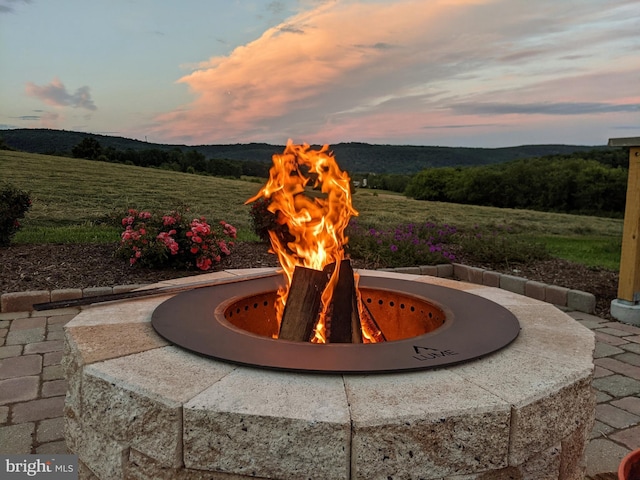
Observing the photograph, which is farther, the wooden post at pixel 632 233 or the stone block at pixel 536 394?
the wooden post at pixel 632 233

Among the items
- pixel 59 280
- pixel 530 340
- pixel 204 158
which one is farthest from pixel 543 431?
pixel 204 158

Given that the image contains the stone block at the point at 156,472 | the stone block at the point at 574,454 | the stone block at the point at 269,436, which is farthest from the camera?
the stone block at the point at 574,454

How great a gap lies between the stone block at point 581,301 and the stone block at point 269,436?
4.83m

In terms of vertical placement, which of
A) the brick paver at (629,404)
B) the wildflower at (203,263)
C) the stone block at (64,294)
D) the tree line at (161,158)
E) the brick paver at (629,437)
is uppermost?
the tree line at (161,158)

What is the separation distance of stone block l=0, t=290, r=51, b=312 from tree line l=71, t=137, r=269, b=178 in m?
16.9

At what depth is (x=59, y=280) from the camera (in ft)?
18.9

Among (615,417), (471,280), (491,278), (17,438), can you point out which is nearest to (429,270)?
(471,280)

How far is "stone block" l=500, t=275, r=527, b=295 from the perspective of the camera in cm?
609

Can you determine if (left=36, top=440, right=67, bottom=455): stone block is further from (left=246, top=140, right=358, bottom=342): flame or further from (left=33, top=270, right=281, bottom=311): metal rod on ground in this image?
(left=246, top=140, right=358, bottom=342): flame

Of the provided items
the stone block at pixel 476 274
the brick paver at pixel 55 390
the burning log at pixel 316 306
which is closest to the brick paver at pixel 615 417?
the brick paver at pixel 55 390

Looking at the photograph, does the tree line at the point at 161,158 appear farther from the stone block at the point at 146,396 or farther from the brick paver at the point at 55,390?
the stone block at the point at 146,396

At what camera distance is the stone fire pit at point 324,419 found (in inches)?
62.6

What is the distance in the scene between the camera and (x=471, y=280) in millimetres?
6910

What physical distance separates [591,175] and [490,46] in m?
21.4
